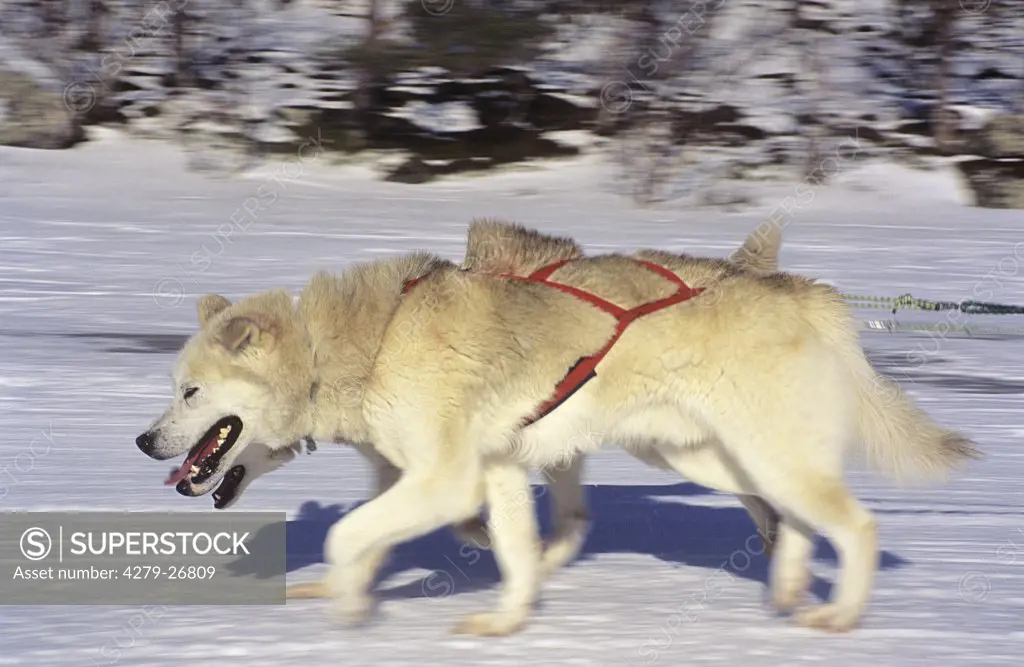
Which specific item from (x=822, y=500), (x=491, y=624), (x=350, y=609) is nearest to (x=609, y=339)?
(x=822, y=500)

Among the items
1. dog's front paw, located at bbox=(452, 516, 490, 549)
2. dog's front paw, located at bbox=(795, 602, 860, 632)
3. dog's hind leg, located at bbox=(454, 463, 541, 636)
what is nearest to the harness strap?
dog's hind leg, located at bbox=(454, 463, 541, 636)

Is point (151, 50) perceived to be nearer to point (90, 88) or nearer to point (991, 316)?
point (90, 88)

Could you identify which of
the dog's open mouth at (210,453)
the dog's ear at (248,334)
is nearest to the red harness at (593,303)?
the dog's ear at (248,334)

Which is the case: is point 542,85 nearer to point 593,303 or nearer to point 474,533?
point 474,533

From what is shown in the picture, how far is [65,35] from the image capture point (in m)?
22.2

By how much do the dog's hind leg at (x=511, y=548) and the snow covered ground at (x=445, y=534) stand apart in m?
0.10

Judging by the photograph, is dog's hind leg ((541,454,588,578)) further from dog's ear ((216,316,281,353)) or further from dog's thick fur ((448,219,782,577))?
dog's ear ((216,316,281,353))

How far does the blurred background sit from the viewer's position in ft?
68.6

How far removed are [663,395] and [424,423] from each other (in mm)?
868

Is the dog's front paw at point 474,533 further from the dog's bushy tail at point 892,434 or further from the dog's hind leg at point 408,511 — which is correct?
the dog's bushy tail at point 892,434

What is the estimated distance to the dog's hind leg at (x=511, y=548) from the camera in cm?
442

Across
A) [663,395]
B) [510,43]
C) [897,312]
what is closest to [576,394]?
[663,395]

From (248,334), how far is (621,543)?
222cm

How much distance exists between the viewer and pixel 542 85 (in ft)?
73.5
